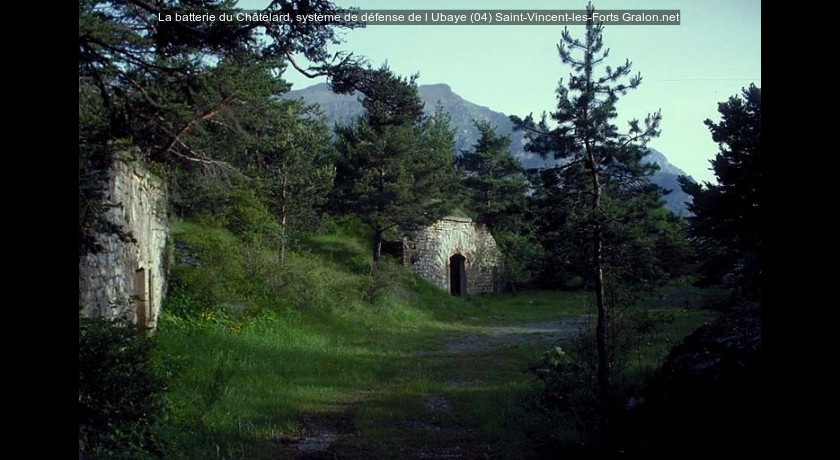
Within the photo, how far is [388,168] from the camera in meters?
20.2

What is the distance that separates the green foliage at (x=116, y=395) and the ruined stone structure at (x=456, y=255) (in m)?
16.7

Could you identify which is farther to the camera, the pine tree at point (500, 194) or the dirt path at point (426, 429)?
the pine tree at point (500, 194)

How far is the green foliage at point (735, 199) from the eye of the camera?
456 cm

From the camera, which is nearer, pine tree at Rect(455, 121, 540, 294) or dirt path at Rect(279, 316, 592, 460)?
dirt path at Rect(279, 316, 592, 460)

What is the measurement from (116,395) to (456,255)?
19.8 metres

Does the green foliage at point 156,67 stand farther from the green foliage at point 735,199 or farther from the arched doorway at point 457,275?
the arched doorway at point 457,275

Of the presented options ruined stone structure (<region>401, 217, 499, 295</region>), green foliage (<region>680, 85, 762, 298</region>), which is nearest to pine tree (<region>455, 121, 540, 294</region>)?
ruined stone structure (<region>401, 217, 499, 295</region>)

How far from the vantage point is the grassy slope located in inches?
227

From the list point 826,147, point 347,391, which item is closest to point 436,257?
point 347,391

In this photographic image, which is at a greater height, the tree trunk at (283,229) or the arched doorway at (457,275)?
the tree trunk at (283,229)

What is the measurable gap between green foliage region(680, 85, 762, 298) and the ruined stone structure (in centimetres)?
935

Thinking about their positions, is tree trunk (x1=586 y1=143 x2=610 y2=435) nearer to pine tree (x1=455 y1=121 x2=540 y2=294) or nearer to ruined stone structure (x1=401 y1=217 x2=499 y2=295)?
ruined stone structure (x1=401 y1=217 x2=499 y2=295)

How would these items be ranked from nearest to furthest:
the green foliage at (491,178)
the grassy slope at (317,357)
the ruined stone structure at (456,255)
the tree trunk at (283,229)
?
the grassy slope at (317,357), the tree trunk at (283,229), the ruined stone structure at (456,255), the green foliage at (491,178)

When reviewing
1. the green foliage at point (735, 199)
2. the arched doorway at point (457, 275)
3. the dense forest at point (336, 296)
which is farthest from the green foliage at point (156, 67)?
the arched doorway at point (457, 275)
